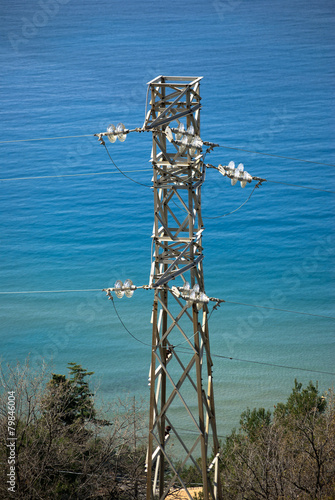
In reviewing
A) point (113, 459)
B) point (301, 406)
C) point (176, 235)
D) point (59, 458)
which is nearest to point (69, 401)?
point (113, 459)

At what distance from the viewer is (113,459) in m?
29.4

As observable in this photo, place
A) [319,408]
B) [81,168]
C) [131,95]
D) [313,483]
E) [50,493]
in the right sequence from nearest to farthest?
[313,483] < [50,493] < [319,408] < [81,168] < [131,95]

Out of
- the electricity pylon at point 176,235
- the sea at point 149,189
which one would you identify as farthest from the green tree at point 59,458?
the sea at point 149,189

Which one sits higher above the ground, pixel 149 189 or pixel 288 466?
pixel 149 189

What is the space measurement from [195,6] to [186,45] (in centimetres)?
834

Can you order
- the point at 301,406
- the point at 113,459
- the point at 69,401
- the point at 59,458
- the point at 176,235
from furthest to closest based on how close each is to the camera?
the point at 301,406 < the point at 113,459 < the point at 69,401 < the point at 59,458 < the point at 176,235

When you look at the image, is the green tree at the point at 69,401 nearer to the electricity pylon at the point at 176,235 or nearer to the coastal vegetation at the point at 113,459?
the coastal vegetation at the point at 113,459

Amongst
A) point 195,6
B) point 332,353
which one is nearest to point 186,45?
point 195,6

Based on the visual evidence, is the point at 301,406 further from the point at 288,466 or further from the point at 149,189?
the point at 149,189

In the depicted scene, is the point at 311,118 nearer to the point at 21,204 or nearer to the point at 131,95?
the point at 131,95

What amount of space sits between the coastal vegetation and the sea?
51.7ft

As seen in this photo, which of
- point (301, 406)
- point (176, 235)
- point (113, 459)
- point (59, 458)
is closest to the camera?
point (176, 235)

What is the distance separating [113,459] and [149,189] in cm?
5310

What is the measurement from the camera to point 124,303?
6250 cm
